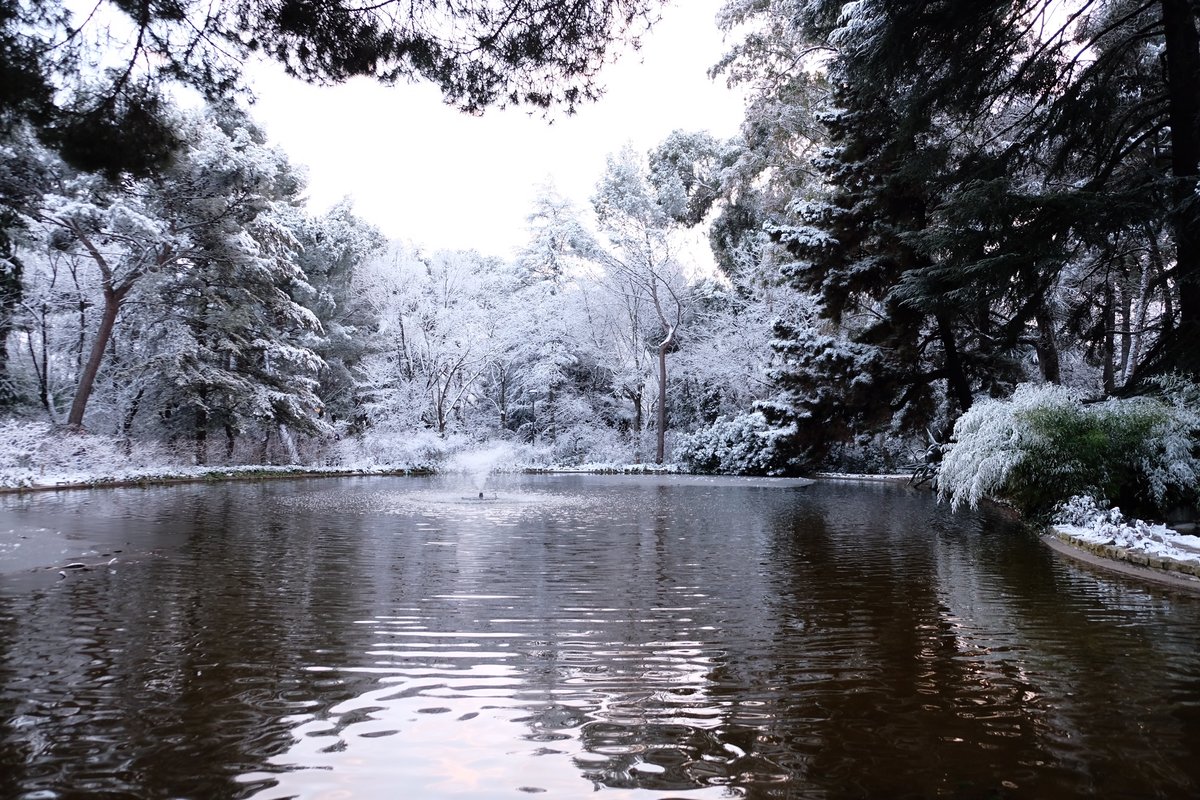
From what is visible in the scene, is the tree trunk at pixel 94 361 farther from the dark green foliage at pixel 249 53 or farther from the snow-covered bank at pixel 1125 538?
the snow-covered bank at pixel 1125 538

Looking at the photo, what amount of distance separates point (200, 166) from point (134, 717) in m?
22.3

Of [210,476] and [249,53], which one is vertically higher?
[249,53]

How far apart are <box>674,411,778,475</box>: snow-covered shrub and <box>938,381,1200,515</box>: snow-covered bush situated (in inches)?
570

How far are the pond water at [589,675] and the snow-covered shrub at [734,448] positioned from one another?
17.1 metres

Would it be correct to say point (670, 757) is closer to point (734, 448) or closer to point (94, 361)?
point (94, 361)

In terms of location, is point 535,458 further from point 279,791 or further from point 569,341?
point 279,791

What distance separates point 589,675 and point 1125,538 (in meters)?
5.99

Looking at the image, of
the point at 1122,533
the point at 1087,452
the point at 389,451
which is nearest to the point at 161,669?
the point at 1122,533

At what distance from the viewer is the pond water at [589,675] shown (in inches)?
98.3

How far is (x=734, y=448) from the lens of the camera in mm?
25828

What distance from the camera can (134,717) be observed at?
9.66 ft

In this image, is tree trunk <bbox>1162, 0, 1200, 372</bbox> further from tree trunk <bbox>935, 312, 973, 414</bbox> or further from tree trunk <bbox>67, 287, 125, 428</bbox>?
tree trunk <bbox>67, 287, 125, 428</bbox>

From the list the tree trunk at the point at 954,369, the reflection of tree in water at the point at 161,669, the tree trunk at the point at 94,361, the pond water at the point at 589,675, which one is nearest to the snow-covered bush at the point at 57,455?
the tree trunk at the point at 94,361

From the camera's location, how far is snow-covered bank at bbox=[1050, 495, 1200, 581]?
20.3 ft
